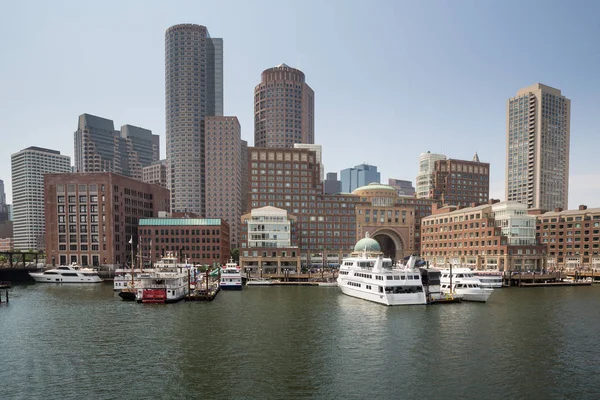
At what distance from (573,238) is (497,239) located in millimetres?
53117

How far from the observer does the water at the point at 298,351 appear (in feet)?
143

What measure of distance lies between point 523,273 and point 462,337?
10699cm

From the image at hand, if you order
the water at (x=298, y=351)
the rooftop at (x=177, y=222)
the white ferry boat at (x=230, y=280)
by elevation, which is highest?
the rooftop at (x=177, y=222)

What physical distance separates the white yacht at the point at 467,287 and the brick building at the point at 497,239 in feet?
202

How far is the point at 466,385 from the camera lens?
44.2 meters

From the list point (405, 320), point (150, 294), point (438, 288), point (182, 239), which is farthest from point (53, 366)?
point (182, 239)

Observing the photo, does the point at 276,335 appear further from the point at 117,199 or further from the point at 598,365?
the point at 117,199

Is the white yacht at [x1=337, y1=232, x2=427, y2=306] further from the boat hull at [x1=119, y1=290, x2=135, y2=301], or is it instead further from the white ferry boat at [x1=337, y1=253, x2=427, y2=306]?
the boat hull at [x1=119, y1=290, x2=135, y2=301]

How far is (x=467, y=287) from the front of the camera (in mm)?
104625

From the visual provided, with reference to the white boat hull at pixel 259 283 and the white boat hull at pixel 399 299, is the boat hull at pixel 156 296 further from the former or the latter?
the white boat hull at pixel 399 299

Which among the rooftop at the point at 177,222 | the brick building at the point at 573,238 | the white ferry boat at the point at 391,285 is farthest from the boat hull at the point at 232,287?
the brick building at the point at 573,238

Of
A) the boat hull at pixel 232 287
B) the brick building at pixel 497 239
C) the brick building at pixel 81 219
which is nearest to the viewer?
the boat hull at pixel 232 287

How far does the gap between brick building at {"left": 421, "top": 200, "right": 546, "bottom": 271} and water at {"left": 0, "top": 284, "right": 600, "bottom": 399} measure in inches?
2819

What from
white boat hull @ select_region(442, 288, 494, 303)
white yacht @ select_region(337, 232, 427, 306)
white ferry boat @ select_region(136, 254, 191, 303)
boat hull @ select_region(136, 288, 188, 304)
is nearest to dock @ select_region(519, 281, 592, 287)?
white boat hull @ select_region(442, 288, 494, 303)
